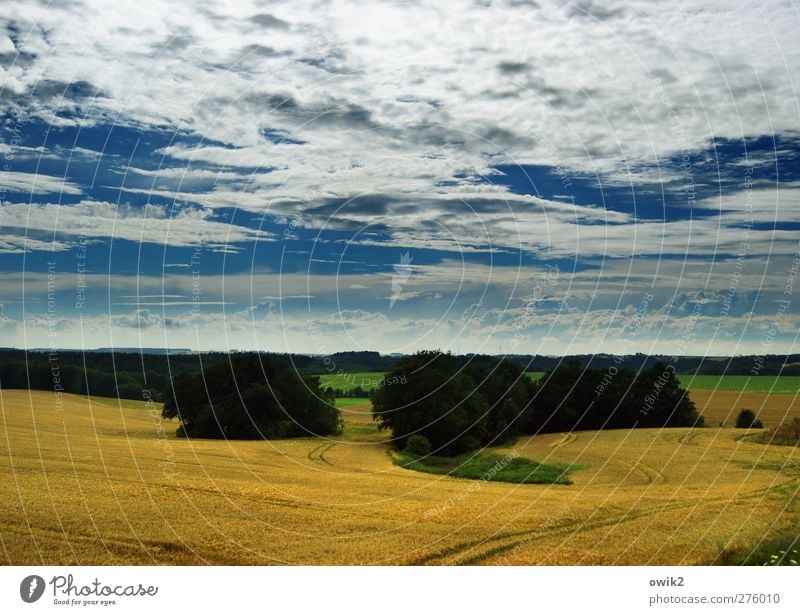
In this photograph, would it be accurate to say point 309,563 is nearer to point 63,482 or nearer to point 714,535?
point 63,482

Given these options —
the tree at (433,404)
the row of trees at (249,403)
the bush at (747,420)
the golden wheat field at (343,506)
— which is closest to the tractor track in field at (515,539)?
the golden wheat field at (343,506)

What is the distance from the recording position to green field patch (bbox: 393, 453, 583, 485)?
22984mm

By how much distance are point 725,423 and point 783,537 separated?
759 inches

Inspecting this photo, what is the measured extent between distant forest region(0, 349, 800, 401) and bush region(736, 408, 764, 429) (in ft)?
17.8

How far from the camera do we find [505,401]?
30.7 metres

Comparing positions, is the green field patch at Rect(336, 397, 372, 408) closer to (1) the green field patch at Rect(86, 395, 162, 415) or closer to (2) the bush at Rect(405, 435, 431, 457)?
(2) the bush at Rect(405, 435, 431, 457)

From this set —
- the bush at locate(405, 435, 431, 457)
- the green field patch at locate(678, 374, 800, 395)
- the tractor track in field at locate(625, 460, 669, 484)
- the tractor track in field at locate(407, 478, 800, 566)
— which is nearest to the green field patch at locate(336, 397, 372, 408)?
the bush at locate(405, 435, 431, 457)

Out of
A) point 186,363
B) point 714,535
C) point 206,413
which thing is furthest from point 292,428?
point 714,535

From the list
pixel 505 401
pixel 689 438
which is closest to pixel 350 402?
pixel 505 401

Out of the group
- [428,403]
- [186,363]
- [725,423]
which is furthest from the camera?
[725,423]

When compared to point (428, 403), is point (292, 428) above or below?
below

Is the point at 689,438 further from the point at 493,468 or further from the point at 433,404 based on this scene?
the point at 433,404

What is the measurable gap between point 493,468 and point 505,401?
237 inches

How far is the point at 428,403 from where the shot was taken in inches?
1149
